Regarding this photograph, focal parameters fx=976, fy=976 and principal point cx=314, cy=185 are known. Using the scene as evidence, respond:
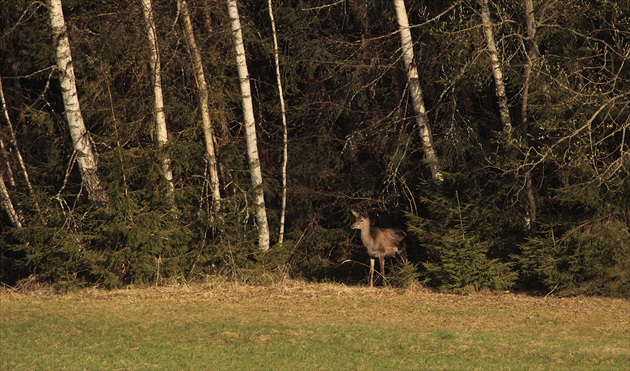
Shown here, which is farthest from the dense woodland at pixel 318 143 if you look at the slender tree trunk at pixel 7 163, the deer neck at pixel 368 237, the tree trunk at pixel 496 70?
the deer neck at pixel 368 237

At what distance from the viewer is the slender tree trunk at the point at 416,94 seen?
18.3m

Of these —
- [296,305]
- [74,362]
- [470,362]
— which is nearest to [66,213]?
[296,305]

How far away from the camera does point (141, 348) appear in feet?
44.6

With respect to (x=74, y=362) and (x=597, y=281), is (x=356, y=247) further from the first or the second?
(x=74, y=362)

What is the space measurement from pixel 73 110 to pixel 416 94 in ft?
21.3

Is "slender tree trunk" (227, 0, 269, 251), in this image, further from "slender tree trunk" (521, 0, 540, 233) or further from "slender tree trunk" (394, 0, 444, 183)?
"slender tree trunk" (521, 0, 540, 233)

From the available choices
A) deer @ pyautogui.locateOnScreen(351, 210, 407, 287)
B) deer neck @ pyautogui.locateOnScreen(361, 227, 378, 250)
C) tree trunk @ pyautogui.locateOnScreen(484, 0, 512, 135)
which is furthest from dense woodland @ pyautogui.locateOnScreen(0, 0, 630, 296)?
deer neck @ pyautogui.locateOnScreen(361, 227, 378, 250)

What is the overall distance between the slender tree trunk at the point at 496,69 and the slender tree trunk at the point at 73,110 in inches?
302

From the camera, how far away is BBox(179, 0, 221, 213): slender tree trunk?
19062 millimetres

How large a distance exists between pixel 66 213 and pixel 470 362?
30.8 ft

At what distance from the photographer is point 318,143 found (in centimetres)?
2039

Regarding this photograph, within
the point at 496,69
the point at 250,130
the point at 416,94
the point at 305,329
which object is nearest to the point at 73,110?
the point at 250,130

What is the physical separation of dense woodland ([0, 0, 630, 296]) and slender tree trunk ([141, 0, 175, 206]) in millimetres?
41

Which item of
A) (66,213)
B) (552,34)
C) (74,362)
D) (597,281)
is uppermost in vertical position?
(552,34)
